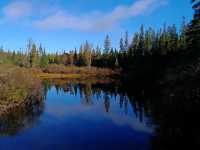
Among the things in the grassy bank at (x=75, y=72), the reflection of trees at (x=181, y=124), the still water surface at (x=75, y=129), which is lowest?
the still water surface at (x=75, y=129)

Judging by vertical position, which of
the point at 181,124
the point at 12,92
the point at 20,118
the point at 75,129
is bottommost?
the point at 75,129

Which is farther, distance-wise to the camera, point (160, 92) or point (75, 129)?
point (160, 92)

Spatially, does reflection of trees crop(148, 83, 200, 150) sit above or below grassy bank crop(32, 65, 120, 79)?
below

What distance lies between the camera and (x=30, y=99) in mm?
27453

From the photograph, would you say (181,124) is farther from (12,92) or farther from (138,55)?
(138,55)

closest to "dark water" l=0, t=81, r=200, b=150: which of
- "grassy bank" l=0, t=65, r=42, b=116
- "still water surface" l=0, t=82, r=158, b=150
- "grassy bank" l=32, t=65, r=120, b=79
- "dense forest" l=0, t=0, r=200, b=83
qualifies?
"still water surface" l=0, t=82, r=158, b=150

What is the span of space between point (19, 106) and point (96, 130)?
9.18 m

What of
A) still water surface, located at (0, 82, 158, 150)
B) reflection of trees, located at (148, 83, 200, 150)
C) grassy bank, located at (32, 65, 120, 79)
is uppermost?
grassy bank, located at (32, 65, 120, 79)

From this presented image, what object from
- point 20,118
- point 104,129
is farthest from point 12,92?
point 104,129

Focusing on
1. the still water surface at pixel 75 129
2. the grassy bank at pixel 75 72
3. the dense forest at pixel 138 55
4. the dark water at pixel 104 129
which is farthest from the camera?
the grassy bank at pixel 75 72

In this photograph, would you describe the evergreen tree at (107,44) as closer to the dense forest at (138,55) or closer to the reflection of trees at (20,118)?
the dense forest at (138,55)

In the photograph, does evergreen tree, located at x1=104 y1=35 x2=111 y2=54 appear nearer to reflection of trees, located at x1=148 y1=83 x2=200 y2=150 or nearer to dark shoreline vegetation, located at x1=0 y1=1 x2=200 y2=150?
dark shoreline vegetation, located at x1=0 y1=1 x2=200 y2=150

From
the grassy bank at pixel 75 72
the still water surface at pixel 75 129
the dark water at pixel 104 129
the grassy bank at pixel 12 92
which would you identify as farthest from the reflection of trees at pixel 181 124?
the grassy bank at pixel 75 72

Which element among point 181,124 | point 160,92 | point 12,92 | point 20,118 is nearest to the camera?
point 181,124
